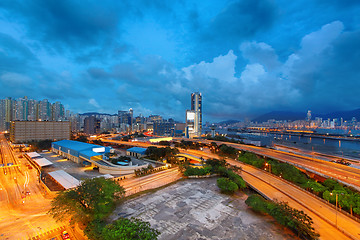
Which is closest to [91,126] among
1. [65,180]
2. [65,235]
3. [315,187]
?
[65,180]

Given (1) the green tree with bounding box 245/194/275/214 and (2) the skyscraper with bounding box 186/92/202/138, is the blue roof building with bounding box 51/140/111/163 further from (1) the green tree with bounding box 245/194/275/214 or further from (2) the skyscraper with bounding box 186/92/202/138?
(2) the skyscraper with bounding box 186/92/202/138

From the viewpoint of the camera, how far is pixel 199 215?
55.9 feet

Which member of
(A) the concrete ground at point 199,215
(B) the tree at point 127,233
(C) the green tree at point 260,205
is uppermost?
(B) the tree at point 127,233

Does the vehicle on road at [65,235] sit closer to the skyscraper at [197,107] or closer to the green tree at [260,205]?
the green tree at [260,205]

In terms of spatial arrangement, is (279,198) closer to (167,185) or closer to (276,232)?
(276,232)

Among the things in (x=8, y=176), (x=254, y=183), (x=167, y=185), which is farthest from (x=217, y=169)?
(x=8, y=176)

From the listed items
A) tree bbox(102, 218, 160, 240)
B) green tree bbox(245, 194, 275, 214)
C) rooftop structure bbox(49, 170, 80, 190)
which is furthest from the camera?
rooftop structure bbox(49, 170, 80, 190)

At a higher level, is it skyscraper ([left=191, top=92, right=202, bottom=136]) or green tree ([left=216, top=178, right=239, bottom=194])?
skyscraper ([left=191, top=92, right=202, bottom=136])

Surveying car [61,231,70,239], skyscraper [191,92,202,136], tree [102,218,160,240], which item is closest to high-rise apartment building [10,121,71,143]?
skyscraper [191,92,202,136]

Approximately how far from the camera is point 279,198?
2045 cm

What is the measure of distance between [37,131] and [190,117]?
287 feet

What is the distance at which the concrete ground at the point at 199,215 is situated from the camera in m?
14.1

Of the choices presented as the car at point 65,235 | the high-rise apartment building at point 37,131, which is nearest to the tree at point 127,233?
the car at point 65,235

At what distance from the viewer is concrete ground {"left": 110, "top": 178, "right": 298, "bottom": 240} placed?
1407cm
